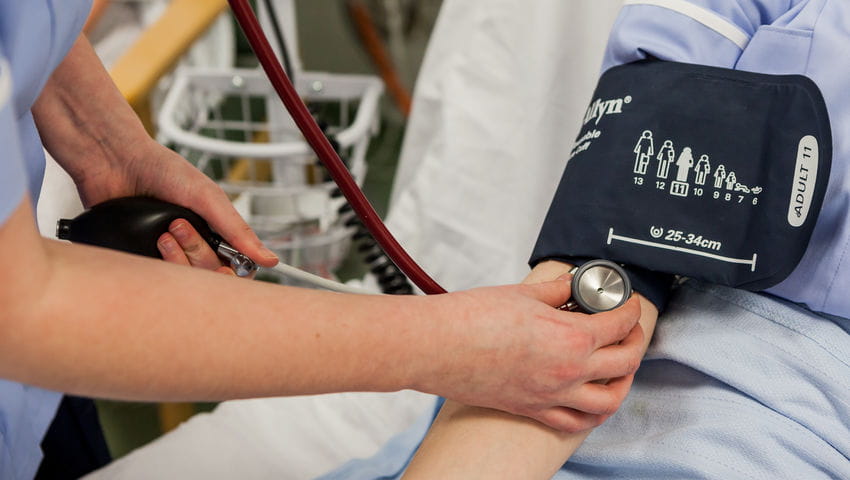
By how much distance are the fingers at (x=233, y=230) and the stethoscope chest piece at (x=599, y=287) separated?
0.32 metres

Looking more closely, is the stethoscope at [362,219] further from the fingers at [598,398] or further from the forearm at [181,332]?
the forearm at [181,332]

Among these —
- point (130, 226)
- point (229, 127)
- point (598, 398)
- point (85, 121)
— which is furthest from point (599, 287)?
point (229, 127)

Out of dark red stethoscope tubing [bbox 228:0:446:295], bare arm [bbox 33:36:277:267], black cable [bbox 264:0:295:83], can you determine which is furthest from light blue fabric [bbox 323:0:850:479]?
black cable [bbox 264:0:295:83]

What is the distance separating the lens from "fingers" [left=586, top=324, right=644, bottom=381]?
0.69 m

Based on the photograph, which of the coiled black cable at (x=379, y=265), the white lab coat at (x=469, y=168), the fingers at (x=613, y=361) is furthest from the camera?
the coiled black cable at (x=379, y=265)

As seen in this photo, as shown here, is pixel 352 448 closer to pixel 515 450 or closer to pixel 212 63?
pixel 515 450

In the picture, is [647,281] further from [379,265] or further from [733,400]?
[379,265]

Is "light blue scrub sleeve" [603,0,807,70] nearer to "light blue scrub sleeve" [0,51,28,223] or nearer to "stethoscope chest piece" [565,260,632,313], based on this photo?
"stethoscope chest piece" [565,260,632,313]

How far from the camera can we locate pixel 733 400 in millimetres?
818

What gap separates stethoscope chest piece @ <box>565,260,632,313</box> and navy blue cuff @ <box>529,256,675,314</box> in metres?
0.06

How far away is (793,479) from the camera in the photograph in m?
0.76

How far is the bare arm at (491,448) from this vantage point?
76cm

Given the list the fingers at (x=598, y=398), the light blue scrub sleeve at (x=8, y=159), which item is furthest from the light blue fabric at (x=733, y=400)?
the light blue scrub sleeve at (x=8, y=159)

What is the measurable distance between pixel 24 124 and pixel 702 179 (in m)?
0.67
